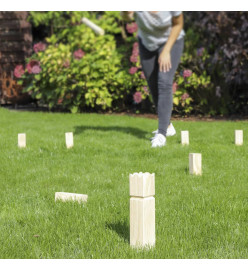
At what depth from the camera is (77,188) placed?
427 cm

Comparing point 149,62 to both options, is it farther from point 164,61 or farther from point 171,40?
point 171,40

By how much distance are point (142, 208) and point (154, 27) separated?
3.96 metres

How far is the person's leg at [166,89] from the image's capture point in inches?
241

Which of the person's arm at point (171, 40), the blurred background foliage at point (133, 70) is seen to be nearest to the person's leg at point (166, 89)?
the person's arm at point (171, 40)

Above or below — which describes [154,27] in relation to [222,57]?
above

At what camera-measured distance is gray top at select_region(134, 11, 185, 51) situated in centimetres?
593

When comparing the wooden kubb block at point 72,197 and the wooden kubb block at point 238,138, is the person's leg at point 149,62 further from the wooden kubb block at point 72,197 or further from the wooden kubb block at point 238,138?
the wooden kubb block at point 72,197

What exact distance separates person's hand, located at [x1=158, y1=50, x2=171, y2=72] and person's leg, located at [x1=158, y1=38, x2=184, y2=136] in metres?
0.07

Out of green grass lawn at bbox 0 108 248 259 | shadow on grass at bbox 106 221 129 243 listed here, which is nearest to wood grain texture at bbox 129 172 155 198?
green grass lawn at bbox 0 108 248 259

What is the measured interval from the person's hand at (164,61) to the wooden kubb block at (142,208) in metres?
3.71

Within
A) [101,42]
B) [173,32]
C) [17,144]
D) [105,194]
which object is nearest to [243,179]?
[105,194]

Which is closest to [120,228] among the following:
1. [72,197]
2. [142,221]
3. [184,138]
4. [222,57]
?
[142,221]

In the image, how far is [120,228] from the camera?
3088mm
